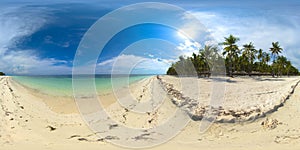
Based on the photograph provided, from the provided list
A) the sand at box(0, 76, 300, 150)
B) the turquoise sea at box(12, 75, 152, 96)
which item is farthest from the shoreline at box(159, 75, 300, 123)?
the turquoise sea at box(12, 75, 152, 96)

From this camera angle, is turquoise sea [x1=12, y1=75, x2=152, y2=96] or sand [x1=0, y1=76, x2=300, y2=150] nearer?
sand [x1=0, y1=76, x2=300, y2=150]

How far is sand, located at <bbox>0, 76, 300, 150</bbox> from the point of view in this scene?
1305 cm

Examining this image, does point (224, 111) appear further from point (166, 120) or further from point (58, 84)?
point (58, 84)

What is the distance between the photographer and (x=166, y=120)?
14875 mm

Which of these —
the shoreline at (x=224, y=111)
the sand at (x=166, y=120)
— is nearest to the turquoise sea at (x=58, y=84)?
the sand at (x=166, y=120)

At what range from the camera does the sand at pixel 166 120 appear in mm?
13055

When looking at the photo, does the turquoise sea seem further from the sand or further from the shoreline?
the shoreline

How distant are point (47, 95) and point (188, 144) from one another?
1031 cm

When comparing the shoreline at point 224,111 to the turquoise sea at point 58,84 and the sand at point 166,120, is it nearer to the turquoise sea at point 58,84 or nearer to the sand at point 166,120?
the sand at point 166,120

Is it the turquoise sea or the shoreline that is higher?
the turquoise sea

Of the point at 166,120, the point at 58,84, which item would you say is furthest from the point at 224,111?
the point at 58,84

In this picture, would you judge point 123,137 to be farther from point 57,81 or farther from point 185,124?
point 57,81

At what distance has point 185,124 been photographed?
14.5m

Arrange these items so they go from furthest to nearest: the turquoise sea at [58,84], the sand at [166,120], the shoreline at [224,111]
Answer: the turquoise sea at [58,84]
the shoreline at [224,111]
the sand at [166,120]
